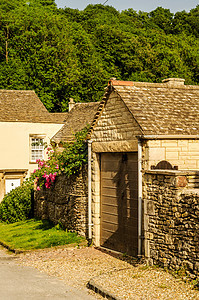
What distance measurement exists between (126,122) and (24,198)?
9264 mm

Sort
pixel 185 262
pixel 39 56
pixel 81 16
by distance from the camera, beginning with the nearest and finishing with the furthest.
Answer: pixel 185 262
pixel 39 56
pixel 81 16

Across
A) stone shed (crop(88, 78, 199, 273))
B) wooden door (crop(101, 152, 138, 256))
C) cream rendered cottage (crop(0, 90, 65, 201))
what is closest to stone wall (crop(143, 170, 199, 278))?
stone shed (crop(88, 78, 199, 273))

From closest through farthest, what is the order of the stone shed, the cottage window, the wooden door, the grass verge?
the stone shed < the wooden door < the grass verge < the cottage window

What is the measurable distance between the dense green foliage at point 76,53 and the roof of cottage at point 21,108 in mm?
11551

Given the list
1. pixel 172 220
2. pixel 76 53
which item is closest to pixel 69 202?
pixel 172 220

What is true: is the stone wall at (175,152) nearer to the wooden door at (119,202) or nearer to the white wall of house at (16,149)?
the wooden door at (119,202)

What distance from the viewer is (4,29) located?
145 feet

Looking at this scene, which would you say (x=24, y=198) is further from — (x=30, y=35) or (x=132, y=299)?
(x=30, y=35)

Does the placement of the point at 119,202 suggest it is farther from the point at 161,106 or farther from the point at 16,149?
the point at 16,149

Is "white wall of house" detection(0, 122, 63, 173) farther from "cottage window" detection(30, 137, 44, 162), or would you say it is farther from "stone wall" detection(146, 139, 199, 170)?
"stone wall" detection(146, 139, 199, 170)

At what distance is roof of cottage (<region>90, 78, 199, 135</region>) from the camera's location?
11.5 m

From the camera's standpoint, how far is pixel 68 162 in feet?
48.2

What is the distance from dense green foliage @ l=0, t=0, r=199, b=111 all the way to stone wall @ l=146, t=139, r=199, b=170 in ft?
102

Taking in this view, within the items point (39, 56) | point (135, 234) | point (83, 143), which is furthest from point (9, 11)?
point (135, 234)
